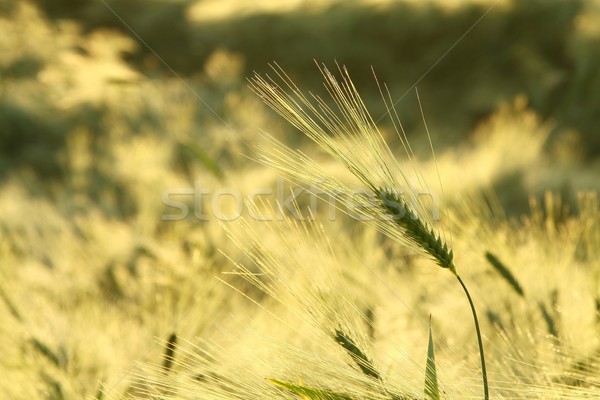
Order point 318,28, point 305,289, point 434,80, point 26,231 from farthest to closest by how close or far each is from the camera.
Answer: point 318,28 < point 434,80 < point 26,231 < point 305,289

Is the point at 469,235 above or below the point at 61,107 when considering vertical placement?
below

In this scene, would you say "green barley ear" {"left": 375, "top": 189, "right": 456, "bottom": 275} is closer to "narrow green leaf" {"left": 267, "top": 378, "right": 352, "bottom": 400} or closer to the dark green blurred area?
"narrow green leaf" {"left": 267, "top": 378, "right": 352, "bottom": 400}

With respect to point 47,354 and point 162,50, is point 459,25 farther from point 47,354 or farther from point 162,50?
point 47,354

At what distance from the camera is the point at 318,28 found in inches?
186

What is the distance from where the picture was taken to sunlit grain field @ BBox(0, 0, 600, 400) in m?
0.84

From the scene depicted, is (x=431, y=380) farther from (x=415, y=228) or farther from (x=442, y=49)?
(x=442, y=49)

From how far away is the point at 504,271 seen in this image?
3.99ft

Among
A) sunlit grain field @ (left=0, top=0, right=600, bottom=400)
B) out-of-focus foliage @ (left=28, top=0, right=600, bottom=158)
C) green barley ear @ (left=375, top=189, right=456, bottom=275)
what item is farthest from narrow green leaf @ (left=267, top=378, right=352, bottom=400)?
out-of-focus foliage @ (left=28, top=0, right=600, bottom=158)

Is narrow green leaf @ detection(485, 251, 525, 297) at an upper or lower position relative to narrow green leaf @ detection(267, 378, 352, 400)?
upper

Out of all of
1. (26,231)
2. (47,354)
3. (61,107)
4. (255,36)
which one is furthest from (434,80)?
(47,354)

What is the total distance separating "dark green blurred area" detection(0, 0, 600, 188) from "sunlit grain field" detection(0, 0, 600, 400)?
2cm

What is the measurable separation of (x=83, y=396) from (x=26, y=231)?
1.45 meters

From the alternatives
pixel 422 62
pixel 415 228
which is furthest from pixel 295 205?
pixel 422 62

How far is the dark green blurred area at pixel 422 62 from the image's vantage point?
363 centimetres
